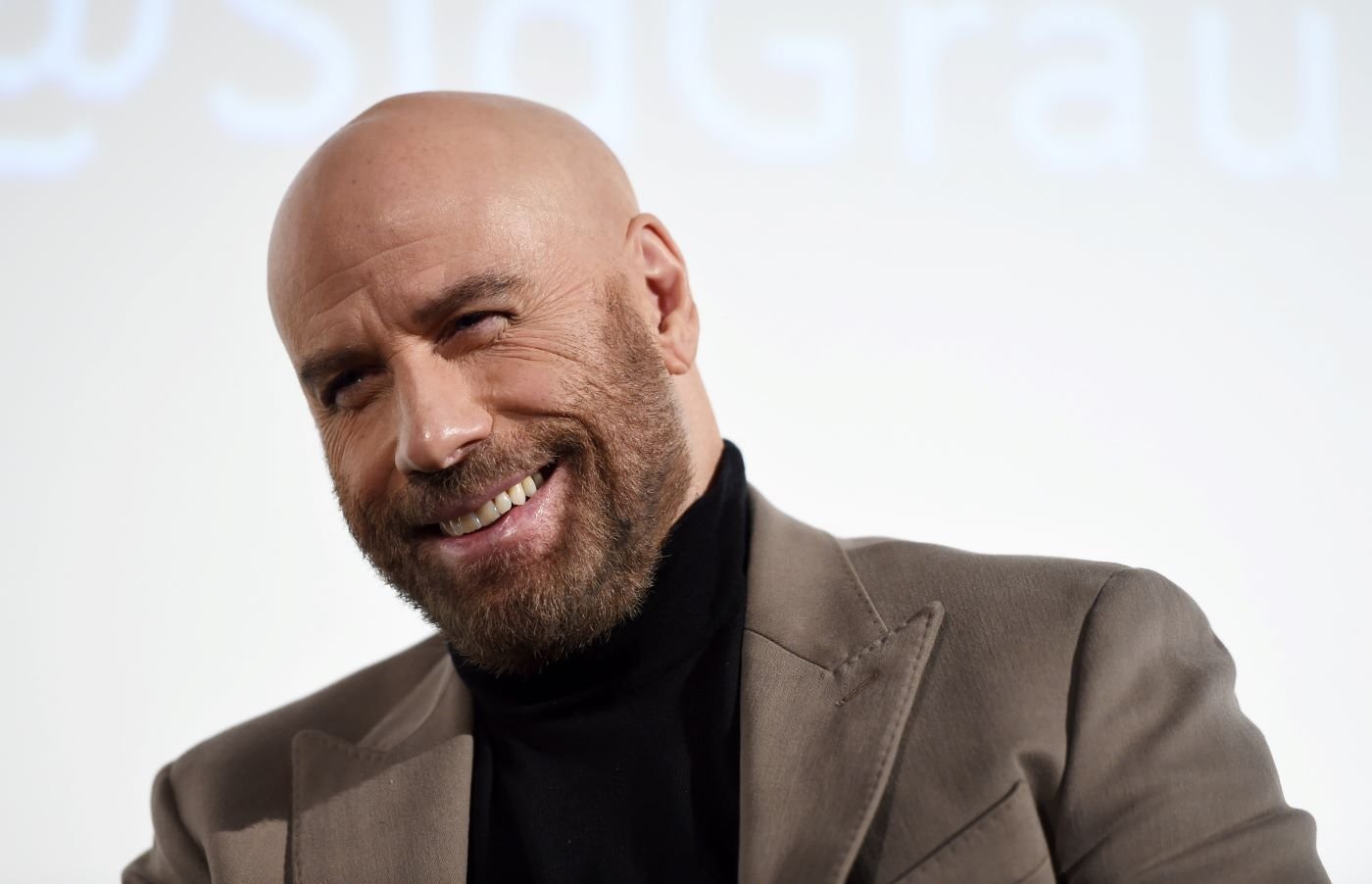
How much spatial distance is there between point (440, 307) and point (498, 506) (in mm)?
272

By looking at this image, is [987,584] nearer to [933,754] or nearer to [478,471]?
[933,754]

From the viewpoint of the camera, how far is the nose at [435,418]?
1804 mm

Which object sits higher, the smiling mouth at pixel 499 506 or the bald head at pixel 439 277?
the bald head at pixel 439 277

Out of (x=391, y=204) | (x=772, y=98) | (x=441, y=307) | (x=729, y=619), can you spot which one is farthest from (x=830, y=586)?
(x=772, y=98)

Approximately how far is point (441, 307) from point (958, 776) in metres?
0.88

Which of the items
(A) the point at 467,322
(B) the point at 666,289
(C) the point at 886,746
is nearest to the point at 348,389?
(A) the point at 467,322

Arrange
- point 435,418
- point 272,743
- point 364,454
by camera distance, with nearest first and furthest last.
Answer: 1. point 435,418
2. point 364,454
3. point 272,743

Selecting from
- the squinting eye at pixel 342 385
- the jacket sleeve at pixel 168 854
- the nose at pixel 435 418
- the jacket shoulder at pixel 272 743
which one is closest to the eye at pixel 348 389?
the squinting eye at pixel 342 385

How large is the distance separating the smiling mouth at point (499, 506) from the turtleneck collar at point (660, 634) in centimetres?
24

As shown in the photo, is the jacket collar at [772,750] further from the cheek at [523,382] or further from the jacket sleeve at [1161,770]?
the cheek at [523,382]

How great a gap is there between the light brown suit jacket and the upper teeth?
342mm

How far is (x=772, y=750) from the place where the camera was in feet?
5.94

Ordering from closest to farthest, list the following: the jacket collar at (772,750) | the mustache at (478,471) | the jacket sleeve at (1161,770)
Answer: the jacket sleeve at (1161,770)
the jacket collar at (772,750)
the mustache at (478,471)

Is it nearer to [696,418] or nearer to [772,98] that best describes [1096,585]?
[696,418]
